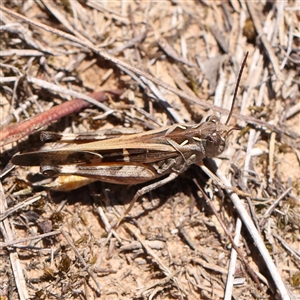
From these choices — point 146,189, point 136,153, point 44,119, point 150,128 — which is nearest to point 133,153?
point 136,153

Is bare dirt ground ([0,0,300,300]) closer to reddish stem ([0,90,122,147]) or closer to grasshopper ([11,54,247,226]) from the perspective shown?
reddish stem ([0,90,122,147])

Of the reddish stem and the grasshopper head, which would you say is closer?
the grasshopper head

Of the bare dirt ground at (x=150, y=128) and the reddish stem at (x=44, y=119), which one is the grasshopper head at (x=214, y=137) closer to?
the bare dirt ground at (x=150, y=128)

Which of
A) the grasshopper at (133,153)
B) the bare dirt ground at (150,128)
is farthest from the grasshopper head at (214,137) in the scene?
the bare dirt ground at (150,128)

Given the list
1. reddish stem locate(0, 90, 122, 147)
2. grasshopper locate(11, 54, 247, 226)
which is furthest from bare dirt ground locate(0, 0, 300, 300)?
grasshopper locate(11, 54, 247, 226)

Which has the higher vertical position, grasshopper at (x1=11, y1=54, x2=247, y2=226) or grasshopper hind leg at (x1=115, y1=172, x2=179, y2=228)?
grasshopper at (x1=11, y1=54, x2=247, y2=226)

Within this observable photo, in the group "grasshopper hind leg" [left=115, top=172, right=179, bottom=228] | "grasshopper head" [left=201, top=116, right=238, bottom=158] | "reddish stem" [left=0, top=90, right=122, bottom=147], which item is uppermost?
"reddish stem" [left=0, top=90, right=122, bottom=147]
